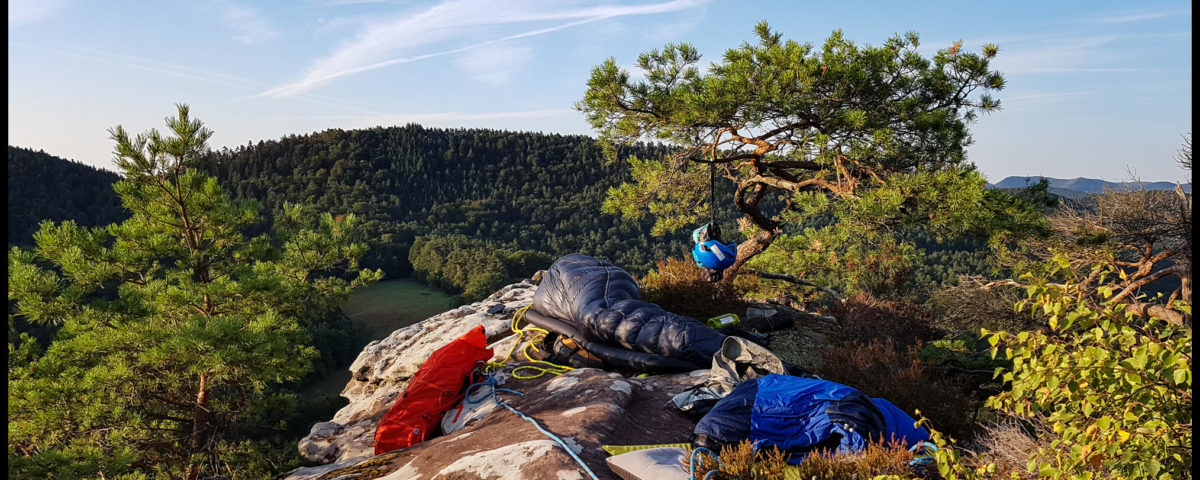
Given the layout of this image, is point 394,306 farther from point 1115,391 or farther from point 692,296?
point 1115,391

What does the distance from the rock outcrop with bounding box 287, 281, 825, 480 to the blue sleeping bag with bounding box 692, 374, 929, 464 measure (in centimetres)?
65

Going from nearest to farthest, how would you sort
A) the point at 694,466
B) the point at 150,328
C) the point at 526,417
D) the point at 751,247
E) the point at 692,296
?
A: the point at 694,466
the point at 526,417
the point at 692,296
the point at 150,328
the point at 751,247

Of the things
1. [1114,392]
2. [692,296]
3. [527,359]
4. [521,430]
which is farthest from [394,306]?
[1114,392]

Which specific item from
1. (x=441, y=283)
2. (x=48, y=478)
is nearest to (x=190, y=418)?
(x=48, y=478)

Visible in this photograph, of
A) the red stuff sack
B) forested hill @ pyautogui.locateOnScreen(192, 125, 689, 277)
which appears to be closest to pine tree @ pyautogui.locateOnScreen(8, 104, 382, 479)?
the red stuff sack

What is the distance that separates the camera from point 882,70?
848 cm

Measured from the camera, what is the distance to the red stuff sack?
5348 mm

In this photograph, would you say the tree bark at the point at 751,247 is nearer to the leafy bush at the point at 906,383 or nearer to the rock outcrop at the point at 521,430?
the leafy bush at the point at 906,383

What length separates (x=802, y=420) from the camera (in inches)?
155

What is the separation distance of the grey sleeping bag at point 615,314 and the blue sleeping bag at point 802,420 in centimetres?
197

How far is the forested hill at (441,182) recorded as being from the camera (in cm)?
5103

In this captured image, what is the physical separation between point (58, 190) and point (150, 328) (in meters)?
40.4

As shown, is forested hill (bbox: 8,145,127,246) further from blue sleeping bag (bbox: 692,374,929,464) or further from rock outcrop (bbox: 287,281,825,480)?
blue sleeping bag (bbox: 692,374,929,464)

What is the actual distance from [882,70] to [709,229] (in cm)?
344
